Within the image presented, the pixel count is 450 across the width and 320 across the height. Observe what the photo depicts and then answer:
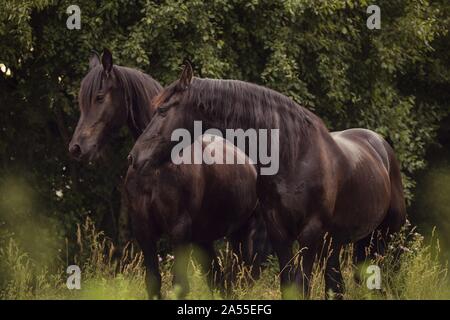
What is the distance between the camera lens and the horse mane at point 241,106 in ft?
25.1

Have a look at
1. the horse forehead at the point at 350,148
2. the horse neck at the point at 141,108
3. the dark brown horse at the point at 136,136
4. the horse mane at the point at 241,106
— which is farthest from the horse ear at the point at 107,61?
the horse forehead at the point at 350,148

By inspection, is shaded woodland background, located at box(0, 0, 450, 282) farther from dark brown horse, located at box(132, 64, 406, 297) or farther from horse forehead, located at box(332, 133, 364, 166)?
dark brown horse, located at box(132, 64, 406, 297)

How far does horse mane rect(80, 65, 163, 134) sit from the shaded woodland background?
142 inches

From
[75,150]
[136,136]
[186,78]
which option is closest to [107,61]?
[136,136]

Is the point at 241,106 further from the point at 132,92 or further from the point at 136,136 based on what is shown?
the point at 136,136

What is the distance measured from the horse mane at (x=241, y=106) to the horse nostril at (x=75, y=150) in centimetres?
129

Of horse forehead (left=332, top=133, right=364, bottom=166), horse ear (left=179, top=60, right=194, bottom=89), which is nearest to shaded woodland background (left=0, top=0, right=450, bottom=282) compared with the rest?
horse forehead (left=332, top=133, right=364, bottom=166)

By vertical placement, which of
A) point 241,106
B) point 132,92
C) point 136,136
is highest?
point 132,92

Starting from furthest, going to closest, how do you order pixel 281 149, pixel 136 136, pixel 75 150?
pixel 136 136 < pixel 75 150 < pixel 281 149

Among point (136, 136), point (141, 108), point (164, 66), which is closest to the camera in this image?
point (141, 108)

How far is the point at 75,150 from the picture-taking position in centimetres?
876

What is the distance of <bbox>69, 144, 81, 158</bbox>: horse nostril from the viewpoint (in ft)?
28.7

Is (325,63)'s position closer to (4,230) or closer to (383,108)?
(383,108)

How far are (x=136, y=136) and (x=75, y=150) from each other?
627 millimetres
